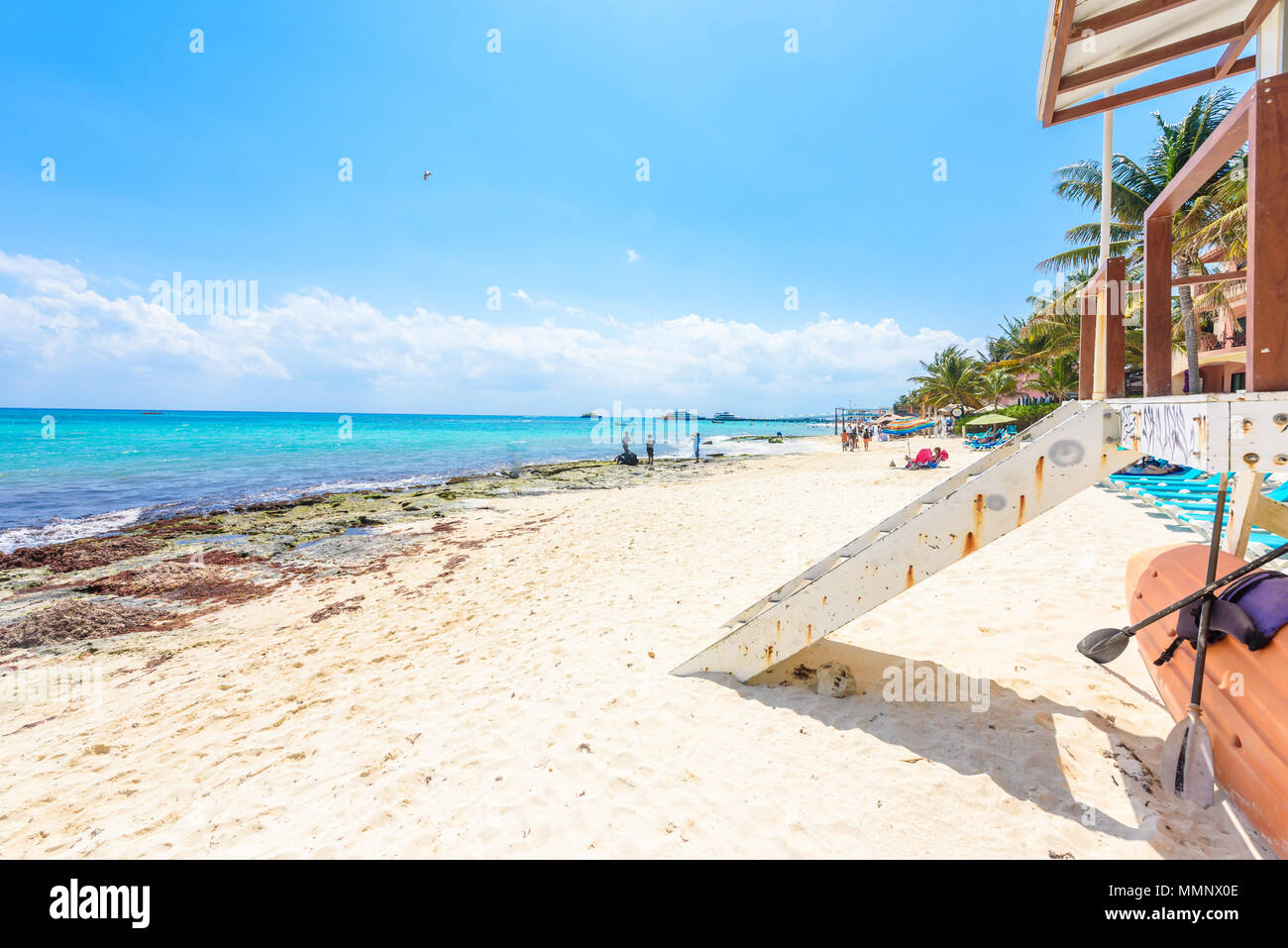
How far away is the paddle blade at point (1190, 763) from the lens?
2.62m

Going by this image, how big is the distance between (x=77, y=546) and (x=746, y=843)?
1619cm

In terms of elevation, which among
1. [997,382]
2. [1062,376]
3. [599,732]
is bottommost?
[599,732]

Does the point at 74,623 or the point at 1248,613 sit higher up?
the point at 1248,613

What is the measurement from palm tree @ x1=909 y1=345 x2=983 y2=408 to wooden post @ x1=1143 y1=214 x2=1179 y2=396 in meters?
45.8

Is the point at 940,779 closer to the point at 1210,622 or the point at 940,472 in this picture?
the point at 1210,622

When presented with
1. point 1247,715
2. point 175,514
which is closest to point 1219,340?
point 1247,715

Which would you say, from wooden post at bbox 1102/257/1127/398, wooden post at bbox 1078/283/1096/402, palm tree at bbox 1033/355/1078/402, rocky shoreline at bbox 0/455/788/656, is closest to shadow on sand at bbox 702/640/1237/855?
wooden post at bbox 1102/257/1127/398

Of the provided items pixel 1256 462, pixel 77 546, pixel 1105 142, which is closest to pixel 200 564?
pixel 77 546

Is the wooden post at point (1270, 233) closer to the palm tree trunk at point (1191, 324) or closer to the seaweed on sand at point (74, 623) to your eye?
the seaweed on sand at point (74, 623)

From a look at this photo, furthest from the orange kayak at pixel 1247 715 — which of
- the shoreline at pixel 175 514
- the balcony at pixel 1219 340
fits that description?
the balcony at pixel 1219 340

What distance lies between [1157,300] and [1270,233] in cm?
121

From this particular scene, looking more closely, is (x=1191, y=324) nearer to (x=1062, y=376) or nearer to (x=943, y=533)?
(x=1062, y=376)

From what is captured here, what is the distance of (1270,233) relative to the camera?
200cm

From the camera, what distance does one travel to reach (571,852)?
2.62m
